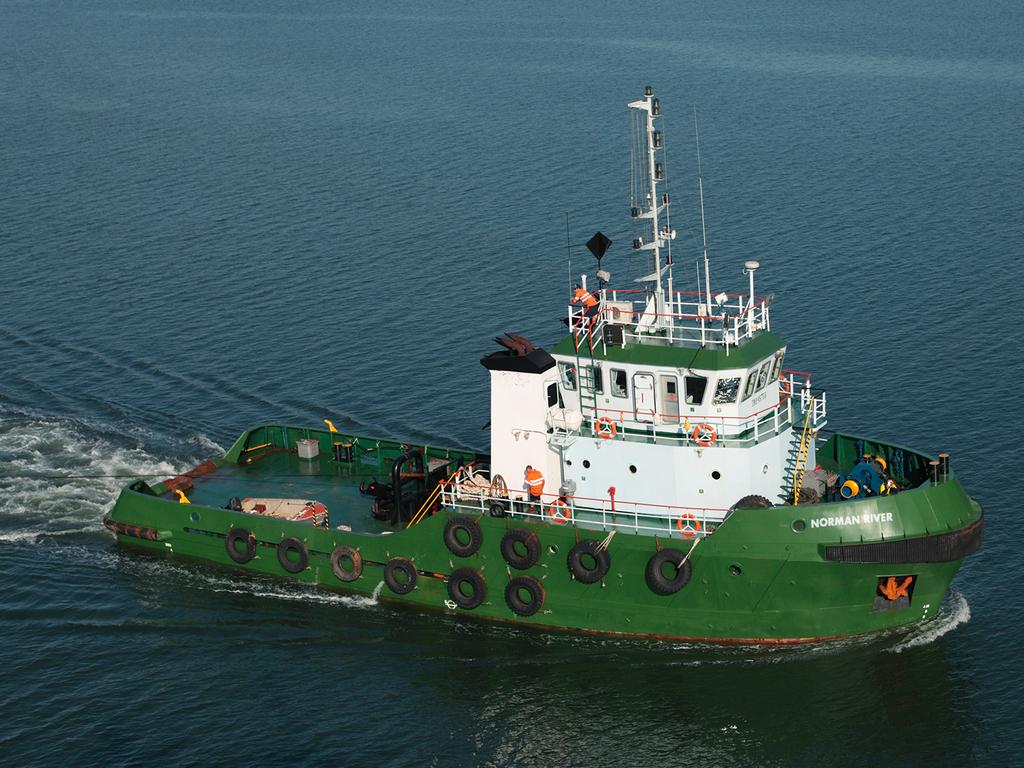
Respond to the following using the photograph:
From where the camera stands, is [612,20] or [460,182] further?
[612,20]

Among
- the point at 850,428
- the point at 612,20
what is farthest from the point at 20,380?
the point at 612,20

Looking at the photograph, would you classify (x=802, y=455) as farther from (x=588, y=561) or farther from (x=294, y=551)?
(x=294, y=551)

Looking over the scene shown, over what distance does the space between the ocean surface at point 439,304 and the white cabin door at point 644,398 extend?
4.65 meters

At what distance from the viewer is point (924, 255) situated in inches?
2104

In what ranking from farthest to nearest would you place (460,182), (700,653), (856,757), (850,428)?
(460,182) → (850,428) → (700,653) → (856,757)

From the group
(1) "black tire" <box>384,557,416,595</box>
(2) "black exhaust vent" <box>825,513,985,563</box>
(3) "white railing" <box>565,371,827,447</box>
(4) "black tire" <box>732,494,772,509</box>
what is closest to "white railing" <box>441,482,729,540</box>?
(4) "black tire" <box>732,494,772,509</box>

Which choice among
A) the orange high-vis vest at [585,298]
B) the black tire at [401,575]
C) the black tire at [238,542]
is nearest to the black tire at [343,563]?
the black tire at [401,575]

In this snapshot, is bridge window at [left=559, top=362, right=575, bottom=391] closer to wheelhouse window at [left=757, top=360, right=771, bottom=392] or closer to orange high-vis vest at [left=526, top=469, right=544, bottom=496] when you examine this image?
orange high-vis vest at [left=526, top=469, right=544, bottom=496]

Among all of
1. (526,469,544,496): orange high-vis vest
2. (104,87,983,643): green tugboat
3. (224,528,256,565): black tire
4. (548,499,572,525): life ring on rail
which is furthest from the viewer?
(224,528,256,565): black tire

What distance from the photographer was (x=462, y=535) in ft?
102

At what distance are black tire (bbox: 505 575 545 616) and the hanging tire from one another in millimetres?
320

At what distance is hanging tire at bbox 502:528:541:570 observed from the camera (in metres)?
30.2

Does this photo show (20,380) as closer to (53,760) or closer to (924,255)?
(53,760)

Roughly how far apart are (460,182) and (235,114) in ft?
62.1
